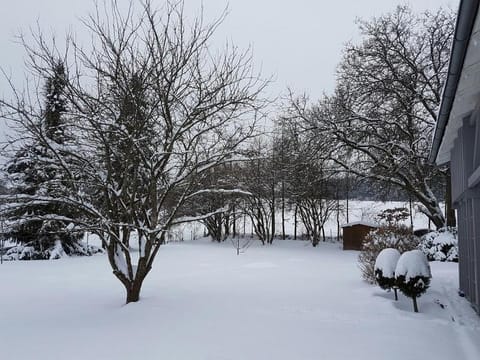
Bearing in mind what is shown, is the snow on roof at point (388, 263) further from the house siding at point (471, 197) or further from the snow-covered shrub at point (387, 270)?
the house siding at point (471, 197)

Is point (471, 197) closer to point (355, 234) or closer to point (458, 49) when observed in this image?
point (458, 49)

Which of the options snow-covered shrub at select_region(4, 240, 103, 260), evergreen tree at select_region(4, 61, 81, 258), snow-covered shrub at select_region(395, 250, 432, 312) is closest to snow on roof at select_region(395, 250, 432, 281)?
snow-covered shrub at select_region(395, 250, 432, 312)

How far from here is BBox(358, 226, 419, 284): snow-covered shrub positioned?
10188mm

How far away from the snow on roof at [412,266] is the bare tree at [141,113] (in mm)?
3553

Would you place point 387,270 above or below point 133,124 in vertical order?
below

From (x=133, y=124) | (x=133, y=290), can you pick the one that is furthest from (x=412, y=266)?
(x=133, y=124)

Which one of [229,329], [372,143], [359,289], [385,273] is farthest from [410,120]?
[229,329]

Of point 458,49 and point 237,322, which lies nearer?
point 458,49

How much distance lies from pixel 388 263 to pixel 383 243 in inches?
114

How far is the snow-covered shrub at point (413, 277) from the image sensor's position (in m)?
6.92

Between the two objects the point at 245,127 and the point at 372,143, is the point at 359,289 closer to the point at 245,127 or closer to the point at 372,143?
the point at 245,127

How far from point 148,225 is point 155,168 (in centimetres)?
108

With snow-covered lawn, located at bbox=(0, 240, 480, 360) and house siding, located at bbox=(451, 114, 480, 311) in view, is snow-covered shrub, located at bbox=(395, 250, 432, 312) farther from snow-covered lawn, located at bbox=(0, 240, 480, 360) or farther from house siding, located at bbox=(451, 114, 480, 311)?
house siding, located at bbox=(451, 114, 480, 311)

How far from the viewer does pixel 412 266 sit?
7.06 meters
